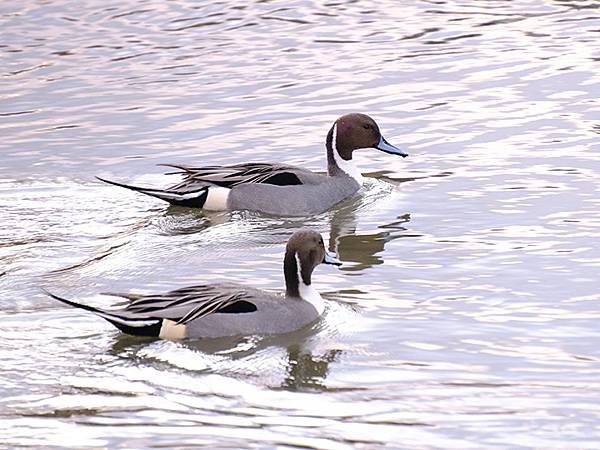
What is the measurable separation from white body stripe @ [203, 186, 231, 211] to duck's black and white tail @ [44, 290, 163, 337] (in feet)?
10.9

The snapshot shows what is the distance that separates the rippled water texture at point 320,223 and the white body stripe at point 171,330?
0.11 m

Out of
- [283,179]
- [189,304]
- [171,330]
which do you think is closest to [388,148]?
[283,179]

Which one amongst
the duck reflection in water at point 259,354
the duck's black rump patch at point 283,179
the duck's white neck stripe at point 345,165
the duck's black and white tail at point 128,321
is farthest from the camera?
the duck's white neck stripe at point 345,165

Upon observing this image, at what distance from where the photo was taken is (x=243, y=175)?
11.4m

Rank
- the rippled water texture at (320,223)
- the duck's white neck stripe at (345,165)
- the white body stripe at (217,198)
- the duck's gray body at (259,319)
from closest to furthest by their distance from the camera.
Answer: the rippled water texture at (320,223)
the duck's gray body at (259,319)
the white body stripe at (217,198)
the duck's white neck stripe at (345,165)

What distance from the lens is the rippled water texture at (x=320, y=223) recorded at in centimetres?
723

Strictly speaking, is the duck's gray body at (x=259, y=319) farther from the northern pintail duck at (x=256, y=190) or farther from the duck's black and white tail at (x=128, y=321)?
the northern pintail duck at (x=256, y=190)

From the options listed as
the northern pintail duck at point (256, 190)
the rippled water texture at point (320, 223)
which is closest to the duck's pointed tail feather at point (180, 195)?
the northern pintail duck at point (256, 190)

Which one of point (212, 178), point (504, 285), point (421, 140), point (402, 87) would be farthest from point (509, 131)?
point (504, 285)

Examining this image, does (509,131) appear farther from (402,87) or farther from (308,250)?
(308,250)

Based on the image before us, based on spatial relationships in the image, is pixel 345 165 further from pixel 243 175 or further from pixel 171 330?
pixel 171 330

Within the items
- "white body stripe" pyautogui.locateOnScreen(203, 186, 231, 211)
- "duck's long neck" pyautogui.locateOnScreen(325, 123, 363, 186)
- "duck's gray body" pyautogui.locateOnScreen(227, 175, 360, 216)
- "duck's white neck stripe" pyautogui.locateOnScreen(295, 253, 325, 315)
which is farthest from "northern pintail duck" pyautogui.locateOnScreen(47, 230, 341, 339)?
"duck's long neck" pyautogui.locateOnScreen(325, 123, 363, 186)

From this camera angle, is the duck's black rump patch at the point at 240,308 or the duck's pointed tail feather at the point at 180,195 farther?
the duck's pointed tail feather at the point at 180,195

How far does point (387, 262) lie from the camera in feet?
32.2
